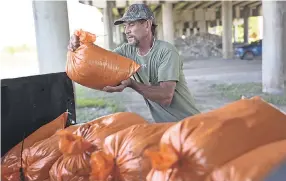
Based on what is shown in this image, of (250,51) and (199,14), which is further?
(199,14)

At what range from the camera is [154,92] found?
209cm

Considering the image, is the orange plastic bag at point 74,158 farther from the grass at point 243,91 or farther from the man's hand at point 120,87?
the grass at point 243,91

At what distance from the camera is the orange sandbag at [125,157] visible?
49.9 inches

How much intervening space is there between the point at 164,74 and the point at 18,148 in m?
0.90

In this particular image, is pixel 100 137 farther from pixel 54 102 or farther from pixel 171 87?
pixel 171 87

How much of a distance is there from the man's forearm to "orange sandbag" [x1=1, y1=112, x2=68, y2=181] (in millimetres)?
442

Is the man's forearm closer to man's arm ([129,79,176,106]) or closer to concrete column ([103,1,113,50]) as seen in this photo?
man's arm ([129,79,176,106])

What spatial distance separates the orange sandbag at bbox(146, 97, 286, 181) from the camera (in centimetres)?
110

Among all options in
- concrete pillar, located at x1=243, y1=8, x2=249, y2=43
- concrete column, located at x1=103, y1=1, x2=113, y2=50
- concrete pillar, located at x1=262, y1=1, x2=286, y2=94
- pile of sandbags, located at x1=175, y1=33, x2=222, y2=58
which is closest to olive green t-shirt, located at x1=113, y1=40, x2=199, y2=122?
concrete pillar, located at x1=262, y1=1, x2=286, y2=94

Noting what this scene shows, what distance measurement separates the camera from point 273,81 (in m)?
9.10

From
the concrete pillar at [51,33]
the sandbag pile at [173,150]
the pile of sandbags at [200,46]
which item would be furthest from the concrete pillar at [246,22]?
the sandbag pile at [173,150]

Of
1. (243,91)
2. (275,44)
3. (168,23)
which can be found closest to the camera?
(275,44)

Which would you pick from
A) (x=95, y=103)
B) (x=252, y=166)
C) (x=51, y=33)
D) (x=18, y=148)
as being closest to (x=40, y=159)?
(x=18, y=148)

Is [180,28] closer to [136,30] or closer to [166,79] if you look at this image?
[136,30]
